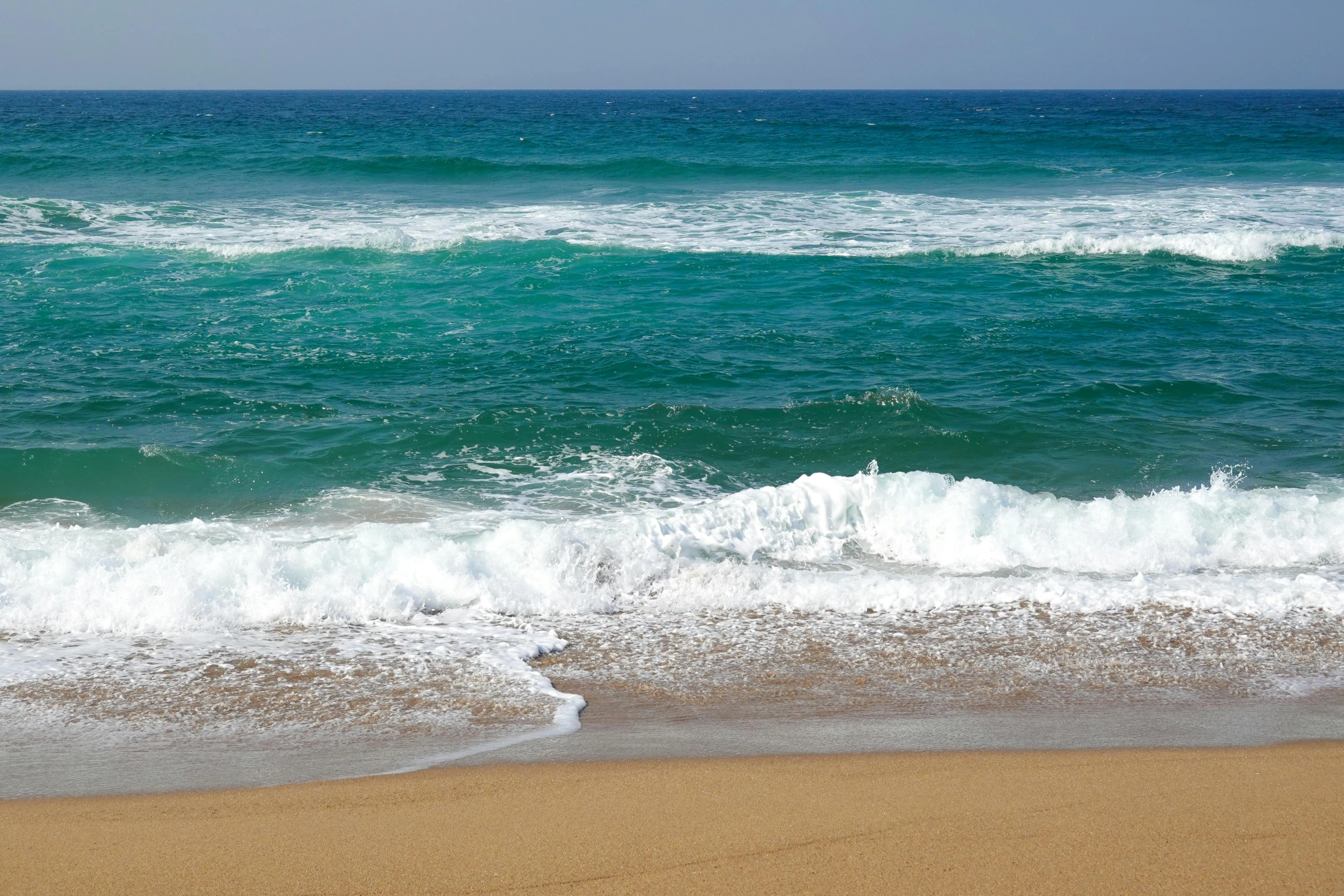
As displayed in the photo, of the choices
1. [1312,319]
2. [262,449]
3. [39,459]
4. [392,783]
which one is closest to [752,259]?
[1312,319]

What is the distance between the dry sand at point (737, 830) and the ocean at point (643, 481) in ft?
1.00

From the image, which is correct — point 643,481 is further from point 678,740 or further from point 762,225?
point 762,225

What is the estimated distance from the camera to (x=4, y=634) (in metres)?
5.41

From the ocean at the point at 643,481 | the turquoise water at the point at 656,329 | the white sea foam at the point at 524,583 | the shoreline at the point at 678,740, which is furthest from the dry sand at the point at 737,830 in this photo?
the turquoise water at the point at 656,329

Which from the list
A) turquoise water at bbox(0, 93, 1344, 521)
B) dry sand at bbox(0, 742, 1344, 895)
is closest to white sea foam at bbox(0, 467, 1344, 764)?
dry sand at bbox(0, 742, 1344, 895)

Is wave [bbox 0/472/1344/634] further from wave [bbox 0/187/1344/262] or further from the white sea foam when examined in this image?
wave [bbox 0/187/1344/262]

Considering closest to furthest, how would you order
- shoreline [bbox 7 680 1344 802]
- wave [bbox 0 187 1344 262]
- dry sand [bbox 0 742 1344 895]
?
1. dry sand [bbox 0 742 1344 895]
2. shoreline [bbox 7 680 1344 802]
3. wave [bbox 0 187 1344 262]

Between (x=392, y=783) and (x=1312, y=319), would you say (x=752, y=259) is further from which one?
(x=392, y=783)

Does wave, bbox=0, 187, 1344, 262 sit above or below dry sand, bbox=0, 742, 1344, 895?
above

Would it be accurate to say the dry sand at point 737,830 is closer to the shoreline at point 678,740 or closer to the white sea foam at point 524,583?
the shoreline at point 678,740

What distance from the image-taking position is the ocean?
191 inches

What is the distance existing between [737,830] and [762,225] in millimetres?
18105

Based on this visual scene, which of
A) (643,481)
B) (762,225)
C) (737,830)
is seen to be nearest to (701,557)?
(643,481)

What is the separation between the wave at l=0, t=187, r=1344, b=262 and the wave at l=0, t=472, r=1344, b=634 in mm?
10893
